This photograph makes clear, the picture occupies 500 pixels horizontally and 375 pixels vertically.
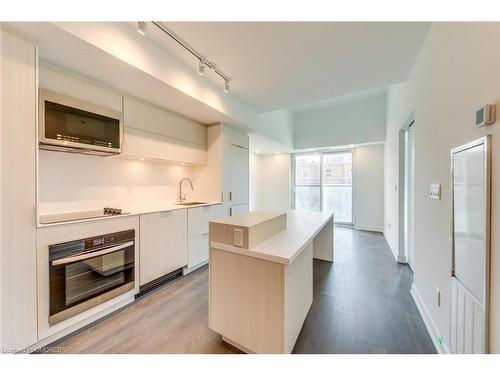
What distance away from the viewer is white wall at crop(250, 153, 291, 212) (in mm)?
6547

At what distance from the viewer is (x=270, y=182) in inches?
269

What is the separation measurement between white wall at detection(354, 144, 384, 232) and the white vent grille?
4.52 metres

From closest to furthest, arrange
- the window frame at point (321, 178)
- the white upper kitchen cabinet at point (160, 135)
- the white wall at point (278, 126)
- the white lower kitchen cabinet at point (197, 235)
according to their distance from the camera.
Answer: the white upper kitchen cabinet at point (160, 135) → the white lower kitchen cabinet at point (197, 235) → the white wall at point (278, 126) → the window frame at point (321, 178)

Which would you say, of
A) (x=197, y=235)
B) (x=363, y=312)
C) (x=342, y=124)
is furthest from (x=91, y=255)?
(x=342, y=124)

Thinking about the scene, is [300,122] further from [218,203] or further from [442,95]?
[442,95]

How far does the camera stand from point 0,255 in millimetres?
1275

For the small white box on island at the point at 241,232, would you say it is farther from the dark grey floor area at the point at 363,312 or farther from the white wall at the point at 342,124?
the white wall at the point at 342,124

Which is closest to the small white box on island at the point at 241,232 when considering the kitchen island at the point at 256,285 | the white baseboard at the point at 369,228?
the kitchen island at the point at 256,285

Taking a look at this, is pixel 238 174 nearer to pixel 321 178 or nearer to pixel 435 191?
pixel 435 191

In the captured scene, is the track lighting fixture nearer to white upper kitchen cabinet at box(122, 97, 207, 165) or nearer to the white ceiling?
the white ceiling

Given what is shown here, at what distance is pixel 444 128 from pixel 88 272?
3100 mm

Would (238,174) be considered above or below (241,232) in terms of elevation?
above

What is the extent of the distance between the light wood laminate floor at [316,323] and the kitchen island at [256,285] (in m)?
0.26

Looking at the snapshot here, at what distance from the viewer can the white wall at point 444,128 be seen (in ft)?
2.96
